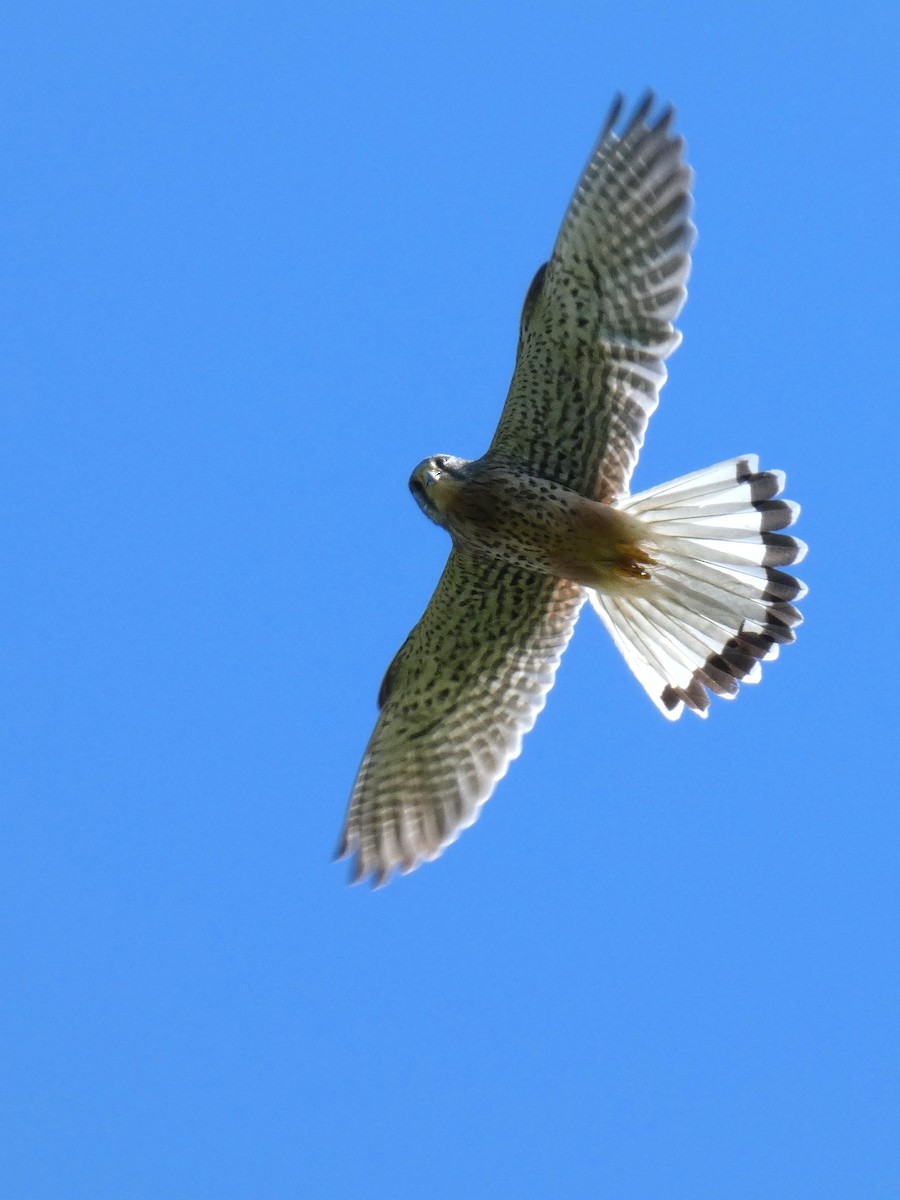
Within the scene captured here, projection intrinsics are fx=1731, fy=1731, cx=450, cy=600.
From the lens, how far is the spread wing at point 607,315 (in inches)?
300

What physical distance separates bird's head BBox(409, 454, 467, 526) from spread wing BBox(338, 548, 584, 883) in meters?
0.29

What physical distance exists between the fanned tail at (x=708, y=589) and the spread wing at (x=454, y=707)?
0.41 metres

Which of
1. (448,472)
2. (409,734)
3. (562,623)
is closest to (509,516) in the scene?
(448,472)

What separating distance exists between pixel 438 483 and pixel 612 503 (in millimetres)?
799

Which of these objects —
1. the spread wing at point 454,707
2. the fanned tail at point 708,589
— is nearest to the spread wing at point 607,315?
the fanned tail at point 708,589

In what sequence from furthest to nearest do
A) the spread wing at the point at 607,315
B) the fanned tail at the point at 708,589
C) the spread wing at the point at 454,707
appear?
1. the spread wing at the point at 454,707
2. the fanned tail at the point at 708,589
3. the spread wing at the point at 607,315

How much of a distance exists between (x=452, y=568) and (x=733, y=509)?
54.2 inches

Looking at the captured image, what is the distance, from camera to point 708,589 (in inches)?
313

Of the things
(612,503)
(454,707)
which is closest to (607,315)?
(612,503)

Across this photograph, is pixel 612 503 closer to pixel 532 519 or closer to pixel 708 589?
pixel 532 519

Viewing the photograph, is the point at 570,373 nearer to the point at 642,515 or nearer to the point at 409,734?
the point at 642,515

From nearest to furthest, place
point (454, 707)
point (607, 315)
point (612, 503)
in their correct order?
1. point (607, 315)
2. point (612, 503)
3. point (454, 707)

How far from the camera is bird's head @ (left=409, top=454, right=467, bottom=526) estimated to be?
785 centimetres

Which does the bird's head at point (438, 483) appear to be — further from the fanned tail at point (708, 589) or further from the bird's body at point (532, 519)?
the fanned tail at point (708, 589)
